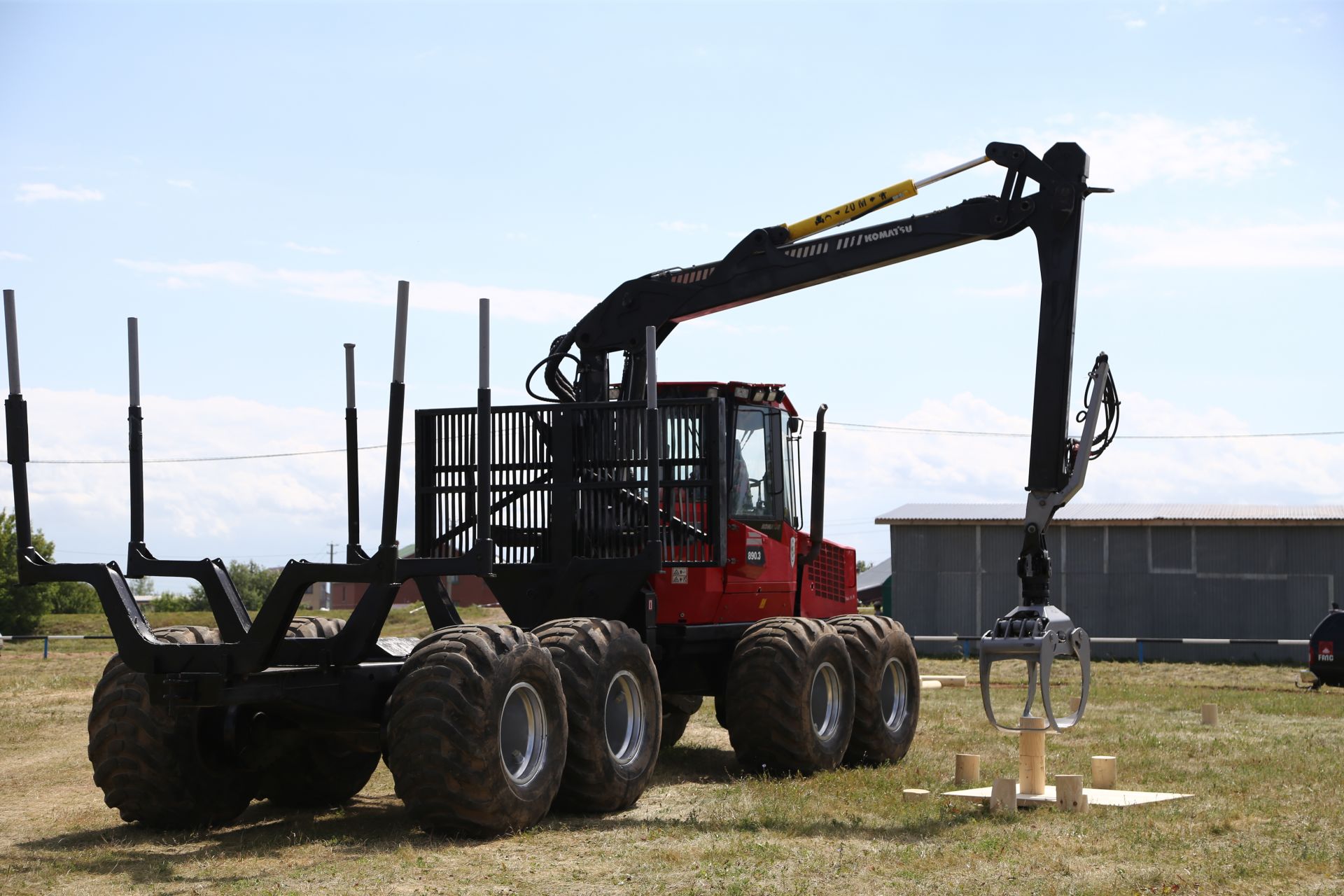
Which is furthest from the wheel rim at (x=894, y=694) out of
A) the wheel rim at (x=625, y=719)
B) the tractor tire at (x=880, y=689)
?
the wheel rim at (x=625, y=719)

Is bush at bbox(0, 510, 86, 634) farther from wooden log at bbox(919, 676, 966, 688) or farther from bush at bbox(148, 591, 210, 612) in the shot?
wooden log at bbox(919, 676, 966, 688)

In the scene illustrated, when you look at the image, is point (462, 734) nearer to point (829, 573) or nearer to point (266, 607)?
point (266, 607)

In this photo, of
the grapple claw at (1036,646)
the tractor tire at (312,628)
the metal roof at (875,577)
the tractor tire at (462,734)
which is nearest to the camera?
the tractor tire at (462,734)

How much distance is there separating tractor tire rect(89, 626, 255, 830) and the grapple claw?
525 cm

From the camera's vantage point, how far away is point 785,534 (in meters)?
14.1

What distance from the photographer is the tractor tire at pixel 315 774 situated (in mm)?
10875

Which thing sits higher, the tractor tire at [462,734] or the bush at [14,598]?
the tractor tire at [462,734]

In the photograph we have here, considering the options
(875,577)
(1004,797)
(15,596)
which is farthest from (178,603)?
(1004,797)

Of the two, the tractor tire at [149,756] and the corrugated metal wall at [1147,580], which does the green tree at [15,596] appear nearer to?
the corrugated metal wall at [1147,580]

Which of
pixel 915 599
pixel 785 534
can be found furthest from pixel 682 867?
pixel 915 599

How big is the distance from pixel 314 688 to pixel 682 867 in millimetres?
2756

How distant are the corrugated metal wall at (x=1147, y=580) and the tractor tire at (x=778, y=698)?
22.3 meters

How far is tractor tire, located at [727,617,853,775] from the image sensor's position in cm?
1220

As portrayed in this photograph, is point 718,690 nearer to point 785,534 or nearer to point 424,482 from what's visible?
point 785,534
